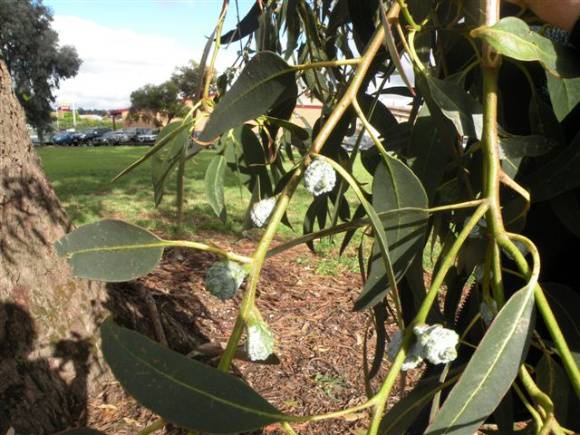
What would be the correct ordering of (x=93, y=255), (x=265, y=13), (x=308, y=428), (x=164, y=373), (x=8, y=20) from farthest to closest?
1. (x=8, y=20)
2. (x=308, y=428)
3. (x=265, y=13)
4. (x=93, y=255)
5. (x=164, y=373)

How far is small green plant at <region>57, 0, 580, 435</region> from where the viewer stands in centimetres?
43

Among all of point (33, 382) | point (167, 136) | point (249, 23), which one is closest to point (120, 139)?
point (33, 382)

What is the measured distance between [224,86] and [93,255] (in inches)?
31.3

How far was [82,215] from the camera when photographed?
14.7ft

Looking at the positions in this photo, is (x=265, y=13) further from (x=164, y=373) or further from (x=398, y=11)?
(x=164, y=373)

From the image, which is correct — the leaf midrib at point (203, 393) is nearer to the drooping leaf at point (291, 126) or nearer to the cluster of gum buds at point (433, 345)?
the cluster of gum buds at point (433, 345)

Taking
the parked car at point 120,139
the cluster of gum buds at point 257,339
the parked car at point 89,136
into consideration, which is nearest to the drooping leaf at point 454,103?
the cluster of gum buds at point 257,339

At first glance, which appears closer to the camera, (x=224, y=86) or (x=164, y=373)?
(x=164, y=373)

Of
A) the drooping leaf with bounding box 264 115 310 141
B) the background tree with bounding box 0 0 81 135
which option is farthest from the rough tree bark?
the background tree with bounding box 0 0 81 135

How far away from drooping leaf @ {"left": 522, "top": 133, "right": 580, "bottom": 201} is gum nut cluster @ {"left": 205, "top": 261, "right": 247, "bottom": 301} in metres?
0.43

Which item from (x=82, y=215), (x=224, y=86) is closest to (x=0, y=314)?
(x=224, y=86)

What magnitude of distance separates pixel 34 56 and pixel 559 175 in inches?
1042

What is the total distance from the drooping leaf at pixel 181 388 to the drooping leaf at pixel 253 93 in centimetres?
25

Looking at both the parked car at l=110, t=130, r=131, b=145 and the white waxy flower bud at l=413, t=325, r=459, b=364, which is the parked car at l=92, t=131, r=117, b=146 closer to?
the parked car at l=110, t=130, r=131, b=145
